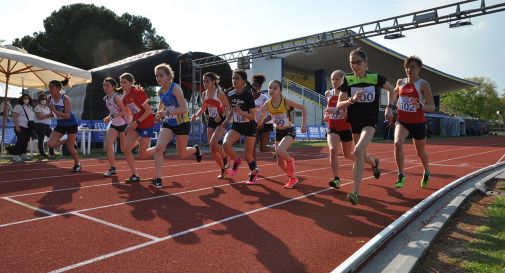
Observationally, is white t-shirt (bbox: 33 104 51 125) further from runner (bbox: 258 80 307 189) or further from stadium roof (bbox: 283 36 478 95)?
stadium roof (bbox: 283 36 478 95)

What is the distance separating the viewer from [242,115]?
6832 millimetres

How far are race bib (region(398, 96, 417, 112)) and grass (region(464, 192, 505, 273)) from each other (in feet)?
6.42

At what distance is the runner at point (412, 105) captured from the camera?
613 centimetres

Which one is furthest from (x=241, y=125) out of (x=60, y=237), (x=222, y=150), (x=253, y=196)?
(x=60, y=237)

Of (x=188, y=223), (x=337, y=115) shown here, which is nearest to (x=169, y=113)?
(x=188, y=223)

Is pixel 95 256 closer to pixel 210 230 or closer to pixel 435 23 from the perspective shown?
pixel 210 230

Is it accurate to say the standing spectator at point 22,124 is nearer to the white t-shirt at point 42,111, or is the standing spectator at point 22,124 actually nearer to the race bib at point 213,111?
the white t-shirt at point 42,111

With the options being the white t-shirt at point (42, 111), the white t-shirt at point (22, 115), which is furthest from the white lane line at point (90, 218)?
the white t-shirt at point (42, 111)

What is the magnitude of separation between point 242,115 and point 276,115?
1.99ft

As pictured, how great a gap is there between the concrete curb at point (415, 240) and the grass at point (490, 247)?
0.35 metres

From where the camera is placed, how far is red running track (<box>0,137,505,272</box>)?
3297 mm

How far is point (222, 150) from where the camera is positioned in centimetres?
777

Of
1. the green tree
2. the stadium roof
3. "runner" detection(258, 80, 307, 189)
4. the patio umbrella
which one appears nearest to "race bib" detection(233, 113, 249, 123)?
"runner" detection(258, 80, 307, 189)

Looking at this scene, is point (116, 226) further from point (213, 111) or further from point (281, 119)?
point (213, 111)
